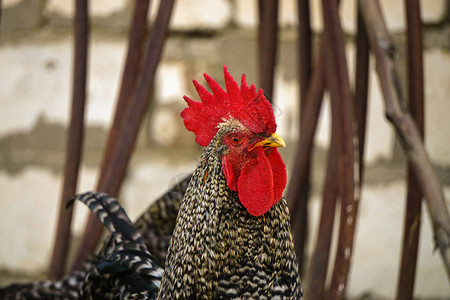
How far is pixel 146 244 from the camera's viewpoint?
143 cm

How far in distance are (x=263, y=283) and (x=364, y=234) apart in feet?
4.27

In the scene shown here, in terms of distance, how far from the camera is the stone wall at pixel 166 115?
2.17m

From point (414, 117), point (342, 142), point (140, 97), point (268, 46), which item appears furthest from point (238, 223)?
point (268, 46)

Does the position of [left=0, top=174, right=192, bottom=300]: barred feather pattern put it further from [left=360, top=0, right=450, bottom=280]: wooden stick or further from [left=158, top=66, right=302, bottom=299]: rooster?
[left=360, top=0, right=450, bottom=280]: wooden stick

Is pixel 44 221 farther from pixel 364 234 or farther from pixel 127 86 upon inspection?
pixel 364 234

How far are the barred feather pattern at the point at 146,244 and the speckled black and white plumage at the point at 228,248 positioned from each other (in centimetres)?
38

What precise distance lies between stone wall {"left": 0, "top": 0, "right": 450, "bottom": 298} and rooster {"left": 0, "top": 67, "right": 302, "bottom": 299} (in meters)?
1.12

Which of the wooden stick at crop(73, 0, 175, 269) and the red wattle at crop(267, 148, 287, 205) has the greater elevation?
the wooden stick at crop(73, 0, 175, 269)

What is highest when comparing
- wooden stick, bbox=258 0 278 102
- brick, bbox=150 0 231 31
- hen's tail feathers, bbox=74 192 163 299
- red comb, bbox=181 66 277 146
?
brick, bbox=150 0 231 31

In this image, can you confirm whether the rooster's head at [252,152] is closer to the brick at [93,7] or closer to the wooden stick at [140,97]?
the wooden stick at [140,97]

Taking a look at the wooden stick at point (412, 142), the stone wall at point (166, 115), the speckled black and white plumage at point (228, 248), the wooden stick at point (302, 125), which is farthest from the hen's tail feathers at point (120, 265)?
the stone wall at point (166, 115)

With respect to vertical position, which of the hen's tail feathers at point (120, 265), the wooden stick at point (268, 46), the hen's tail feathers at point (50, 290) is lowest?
the hen's tail feathers at point (50, 290)

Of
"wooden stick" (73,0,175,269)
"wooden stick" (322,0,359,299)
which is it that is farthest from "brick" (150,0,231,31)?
"wooden stick" (322,0,359,299)

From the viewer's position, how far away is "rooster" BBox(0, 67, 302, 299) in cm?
100
